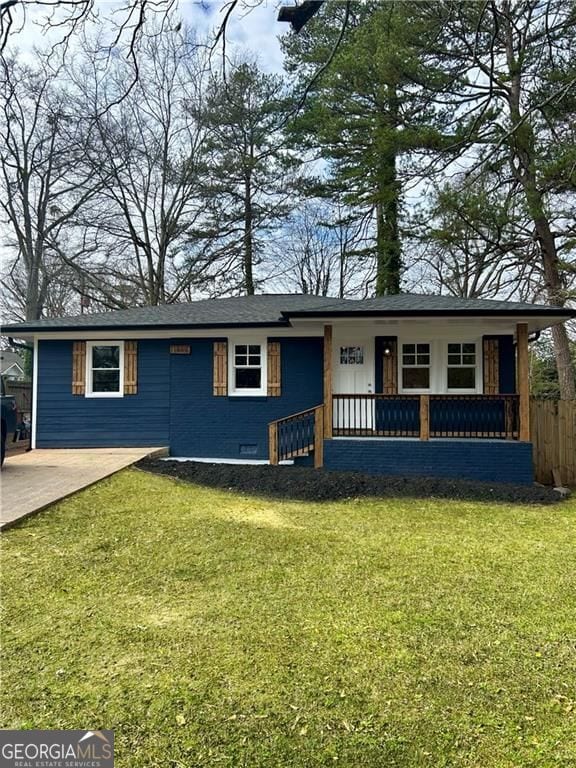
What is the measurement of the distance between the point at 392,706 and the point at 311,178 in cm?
1613

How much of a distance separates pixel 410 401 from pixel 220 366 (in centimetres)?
399

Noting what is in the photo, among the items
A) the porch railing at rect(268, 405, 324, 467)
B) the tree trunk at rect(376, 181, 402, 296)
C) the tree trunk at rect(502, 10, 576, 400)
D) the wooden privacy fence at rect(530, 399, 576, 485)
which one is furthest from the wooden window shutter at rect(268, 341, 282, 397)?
the tree trunk at rect(376, 181, 402, 296)

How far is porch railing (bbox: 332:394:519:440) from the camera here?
852 cm

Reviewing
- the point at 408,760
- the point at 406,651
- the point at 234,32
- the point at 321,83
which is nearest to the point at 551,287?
the point at 321,83

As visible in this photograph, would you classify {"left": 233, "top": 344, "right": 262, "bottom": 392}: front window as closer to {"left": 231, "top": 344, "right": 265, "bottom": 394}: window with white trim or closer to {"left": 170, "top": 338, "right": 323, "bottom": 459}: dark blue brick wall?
{"left": 231, "top": 344, "right": 265, "bottom": 394}: window with white trim

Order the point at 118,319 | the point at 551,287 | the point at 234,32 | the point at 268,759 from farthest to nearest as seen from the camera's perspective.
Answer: the point at 551,287 → the point at 118,319 → the point at 234,32 → the point at 268,759

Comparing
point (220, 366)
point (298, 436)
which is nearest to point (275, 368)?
point (220, 366)

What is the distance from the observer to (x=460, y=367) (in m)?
9.47

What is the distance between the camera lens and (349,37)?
38.2 ft

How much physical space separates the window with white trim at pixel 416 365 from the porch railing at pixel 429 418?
663 mm

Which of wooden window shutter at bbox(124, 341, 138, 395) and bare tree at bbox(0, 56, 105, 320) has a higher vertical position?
Result: bare tree at bbox(0, 56, 105, 320)

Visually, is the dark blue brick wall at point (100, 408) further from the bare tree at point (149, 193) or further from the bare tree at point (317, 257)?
the bare tree at point (317, 257)

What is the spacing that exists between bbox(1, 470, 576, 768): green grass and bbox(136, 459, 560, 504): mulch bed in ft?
6.06

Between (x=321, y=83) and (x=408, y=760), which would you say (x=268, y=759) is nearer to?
(x=408, y=760)
